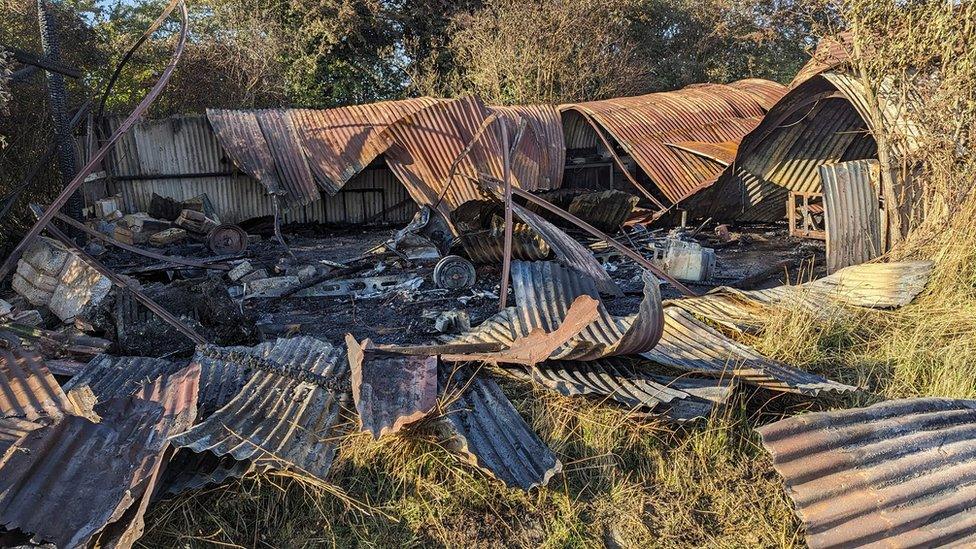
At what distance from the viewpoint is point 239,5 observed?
1711 cm

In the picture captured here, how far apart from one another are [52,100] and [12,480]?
7609mm

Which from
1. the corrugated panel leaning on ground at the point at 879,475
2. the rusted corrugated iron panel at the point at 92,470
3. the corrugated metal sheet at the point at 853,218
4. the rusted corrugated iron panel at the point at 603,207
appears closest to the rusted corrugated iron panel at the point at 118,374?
the rusted corrugated iron panel at the point at 92,470

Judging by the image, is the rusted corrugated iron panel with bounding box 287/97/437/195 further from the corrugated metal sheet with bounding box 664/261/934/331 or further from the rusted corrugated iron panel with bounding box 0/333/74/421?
the rusted corrugated iron panel with bounding box 0/333/74/421

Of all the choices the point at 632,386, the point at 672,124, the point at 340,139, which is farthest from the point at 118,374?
the point at 672,124

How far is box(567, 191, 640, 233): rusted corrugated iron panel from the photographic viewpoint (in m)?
9.70

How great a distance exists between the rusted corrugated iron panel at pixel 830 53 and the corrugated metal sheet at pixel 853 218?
1.28 m

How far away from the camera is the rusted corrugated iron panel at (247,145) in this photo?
11.2 metres

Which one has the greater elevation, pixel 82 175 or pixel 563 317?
pixel 82 175

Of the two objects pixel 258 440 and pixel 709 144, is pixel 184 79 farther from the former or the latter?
pixel 258 440

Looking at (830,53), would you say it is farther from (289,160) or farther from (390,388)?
(390,388)

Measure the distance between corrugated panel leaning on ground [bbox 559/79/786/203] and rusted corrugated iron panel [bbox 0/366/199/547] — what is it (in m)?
9.79

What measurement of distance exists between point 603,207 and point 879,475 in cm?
658

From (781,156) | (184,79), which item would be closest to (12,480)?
(781,156)

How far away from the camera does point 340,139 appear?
11.9m
